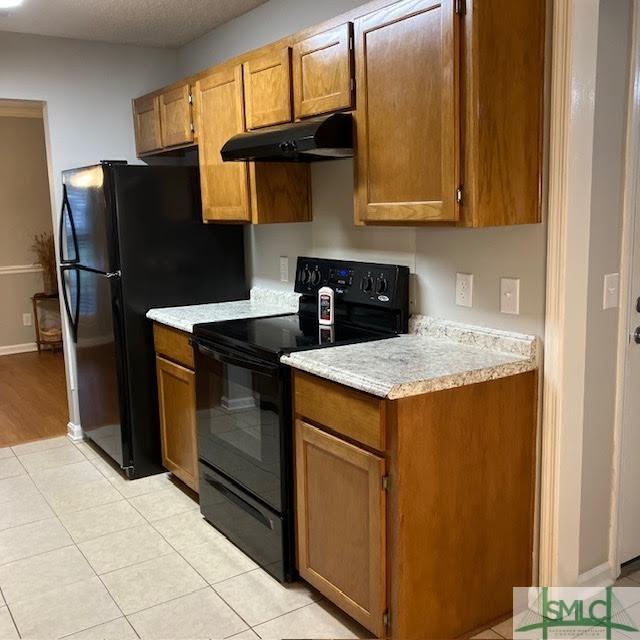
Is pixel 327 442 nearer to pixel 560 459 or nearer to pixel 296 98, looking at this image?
pixel 560 459

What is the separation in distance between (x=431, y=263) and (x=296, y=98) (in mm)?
847

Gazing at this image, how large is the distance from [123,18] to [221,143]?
0.99m

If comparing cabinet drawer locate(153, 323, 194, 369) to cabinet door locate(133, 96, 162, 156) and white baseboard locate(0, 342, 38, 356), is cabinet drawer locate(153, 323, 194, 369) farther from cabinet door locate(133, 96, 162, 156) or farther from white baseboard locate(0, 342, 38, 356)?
white baseboard locate(0, 342, 38, 356)

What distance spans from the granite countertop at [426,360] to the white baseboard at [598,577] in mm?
808

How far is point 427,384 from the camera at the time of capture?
203cm

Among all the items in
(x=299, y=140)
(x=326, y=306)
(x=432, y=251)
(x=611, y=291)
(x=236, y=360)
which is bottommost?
(x=236, y=360)

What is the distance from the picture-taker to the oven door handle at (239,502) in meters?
2.64

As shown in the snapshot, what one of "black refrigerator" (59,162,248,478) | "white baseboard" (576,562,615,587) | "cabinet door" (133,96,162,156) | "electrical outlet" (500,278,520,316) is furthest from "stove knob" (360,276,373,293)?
"cabinet door" (133,96,162,156)

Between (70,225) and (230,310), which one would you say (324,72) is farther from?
(70,225)

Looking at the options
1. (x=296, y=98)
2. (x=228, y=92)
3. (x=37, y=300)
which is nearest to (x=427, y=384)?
(x=296, y=98)

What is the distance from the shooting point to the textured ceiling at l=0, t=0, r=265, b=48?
3.39m

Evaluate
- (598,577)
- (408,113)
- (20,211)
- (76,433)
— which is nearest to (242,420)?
(408,113)

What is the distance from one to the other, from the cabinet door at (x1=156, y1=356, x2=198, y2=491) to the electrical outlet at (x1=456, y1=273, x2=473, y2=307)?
1.31 metres

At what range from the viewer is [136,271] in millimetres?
3523
